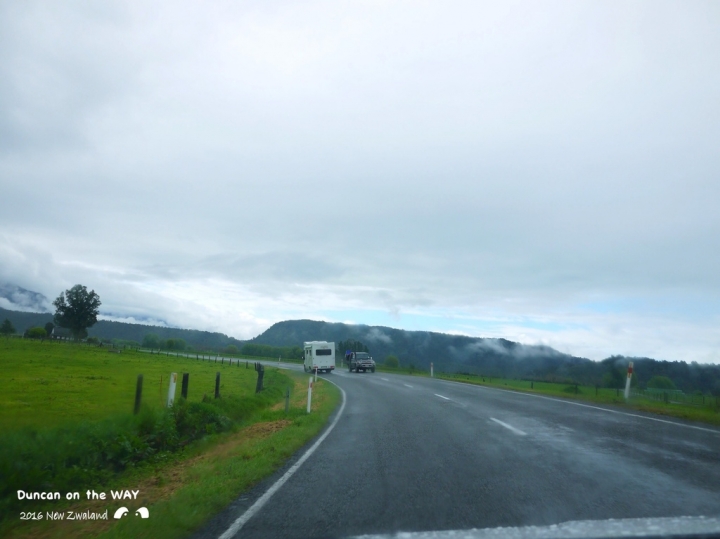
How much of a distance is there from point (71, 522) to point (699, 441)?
1103 centimetres

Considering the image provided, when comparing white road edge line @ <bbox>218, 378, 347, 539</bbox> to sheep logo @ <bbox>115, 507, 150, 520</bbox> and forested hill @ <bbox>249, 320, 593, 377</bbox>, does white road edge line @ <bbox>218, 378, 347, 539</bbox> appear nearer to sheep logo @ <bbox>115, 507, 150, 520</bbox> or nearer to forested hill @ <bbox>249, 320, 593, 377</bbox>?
sheep logo @ <bbox>115, 507, 150, 520</bbox>

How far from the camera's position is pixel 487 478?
289 inches

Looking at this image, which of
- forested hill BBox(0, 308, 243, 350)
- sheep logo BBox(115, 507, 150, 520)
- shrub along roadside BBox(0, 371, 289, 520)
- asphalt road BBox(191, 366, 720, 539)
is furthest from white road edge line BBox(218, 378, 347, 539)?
forested hill BBox(0, 308, 243, 350)

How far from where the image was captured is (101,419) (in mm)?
10852

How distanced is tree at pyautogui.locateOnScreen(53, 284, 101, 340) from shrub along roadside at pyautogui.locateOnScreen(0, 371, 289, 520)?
52844mm

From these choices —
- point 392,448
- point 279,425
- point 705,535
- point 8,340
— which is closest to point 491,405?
point 279,425

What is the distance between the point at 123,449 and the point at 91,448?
94 cm

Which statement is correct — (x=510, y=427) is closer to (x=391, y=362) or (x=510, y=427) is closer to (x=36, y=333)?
(x=36, y=333)

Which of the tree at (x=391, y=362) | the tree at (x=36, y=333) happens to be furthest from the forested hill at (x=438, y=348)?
the tree at (x=36, y=333)

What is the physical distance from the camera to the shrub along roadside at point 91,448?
7.03 meters

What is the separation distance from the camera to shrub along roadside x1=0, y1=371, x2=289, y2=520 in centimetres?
703

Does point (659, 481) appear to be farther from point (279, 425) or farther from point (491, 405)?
point (491, 405)

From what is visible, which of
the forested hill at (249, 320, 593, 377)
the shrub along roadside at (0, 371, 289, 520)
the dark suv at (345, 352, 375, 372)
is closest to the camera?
the shrub along roadside at (0, 371, 289, 520)

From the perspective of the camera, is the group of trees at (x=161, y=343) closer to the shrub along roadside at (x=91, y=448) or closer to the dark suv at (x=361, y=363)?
the dark suv at (x=361, y=363)
